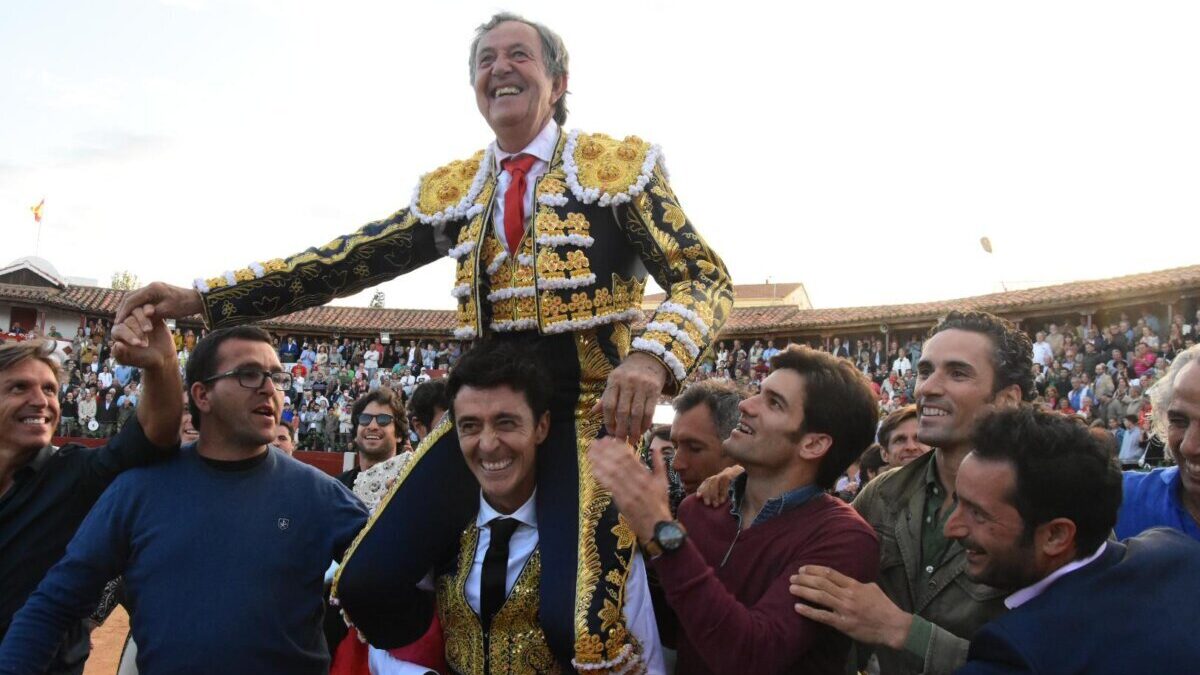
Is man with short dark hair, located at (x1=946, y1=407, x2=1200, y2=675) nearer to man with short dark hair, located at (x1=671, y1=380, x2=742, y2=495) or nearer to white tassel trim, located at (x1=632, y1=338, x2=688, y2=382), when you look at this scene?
white tassel trim, located at (x1=632, y1=338, x2=688, y2=382)

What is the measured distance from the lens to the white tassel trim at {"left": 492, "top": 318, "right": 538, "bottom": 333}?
2.83 m

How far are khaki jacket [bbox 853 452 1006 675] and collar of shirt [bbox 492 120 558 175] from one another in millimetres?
1520

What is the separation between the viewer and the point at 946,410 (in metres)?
2.99

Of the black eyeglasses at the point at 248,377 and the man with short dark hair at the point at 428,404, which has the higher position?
the black eyeglasses at the point at 248,377

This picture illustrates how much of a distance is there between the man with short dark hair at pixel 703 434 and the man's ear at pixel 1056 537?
177 centimetres

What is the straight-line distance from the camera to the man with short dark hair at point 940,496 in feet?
8.59

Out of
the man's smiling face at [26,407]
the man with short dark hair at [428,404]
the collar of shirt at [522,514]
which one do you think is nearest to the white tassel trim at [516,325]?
the collar of shirt at [522,514]

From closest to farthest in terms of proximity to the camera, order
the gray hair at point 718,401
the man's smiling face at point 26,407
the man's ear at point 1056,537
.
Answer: the man's ear at point 1056,537
the man's smiling face at point 26,407
the gray hair at point 718,401

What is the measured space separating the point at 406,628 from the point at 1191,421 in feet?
7.60

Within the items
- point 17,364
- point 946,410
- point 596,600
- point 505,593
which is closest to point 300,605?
point 505,593

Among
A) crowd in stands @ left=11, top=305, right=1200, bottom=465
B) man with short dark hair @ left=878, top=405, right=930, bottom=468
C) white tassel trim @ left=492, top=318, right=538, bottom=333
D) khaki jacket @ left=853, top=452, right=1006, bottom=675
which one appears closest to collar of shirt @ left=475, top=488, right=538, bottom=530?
white tassel trim @ left=492, top=318, right=538, bottom=333

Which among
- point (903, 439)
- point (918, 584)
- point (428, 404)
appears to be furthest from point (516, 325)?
point (428, 404)

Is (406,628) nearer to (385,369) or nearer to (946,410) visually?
(946,410)

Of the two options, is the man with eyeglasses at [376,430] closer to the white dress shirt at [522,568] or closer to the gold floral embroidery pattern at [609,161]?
the white dress shirt at [522,568]
